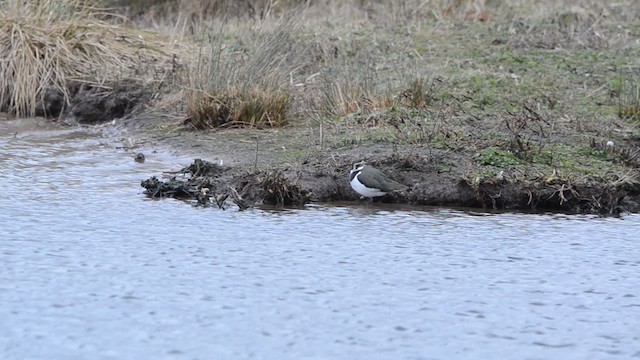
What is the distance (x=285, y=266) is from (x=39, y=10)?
25.6ft

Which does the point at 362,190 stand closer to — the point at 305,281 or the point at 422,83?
the point at 305,281

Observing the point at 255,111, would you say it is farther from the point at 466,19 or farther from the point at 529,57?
the point at 466,19

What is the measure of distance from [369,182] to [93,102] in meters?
5.34

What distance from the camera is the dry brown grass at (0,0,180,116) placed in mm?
13195

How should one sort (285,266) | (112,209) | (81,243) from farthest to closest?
(112,209)
(81,243)
(285,266)

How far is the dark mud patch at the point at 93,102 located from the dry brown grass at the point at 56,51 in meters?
0.10

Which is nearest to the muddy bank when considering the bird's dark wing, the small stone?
the bird's dark wing

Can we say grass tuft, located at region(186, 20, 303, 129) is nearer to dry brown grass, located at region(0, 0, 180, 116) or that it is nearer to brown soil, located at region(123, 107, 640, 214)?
brown soil, located at region(123, 107, 640, 214)

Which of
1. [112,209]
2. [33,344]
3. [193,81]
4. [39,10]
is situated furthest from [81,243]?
[39,10]

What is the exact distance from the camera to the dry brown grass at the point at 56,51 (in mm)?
13195

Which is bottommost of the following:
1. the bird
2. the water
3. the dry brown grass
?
the water

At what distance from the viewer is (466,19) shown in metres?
16.9

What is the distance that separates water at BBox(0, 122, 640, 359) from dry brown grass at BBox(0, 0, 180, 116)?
4024mm

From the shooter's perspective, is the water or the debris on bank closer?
the water
